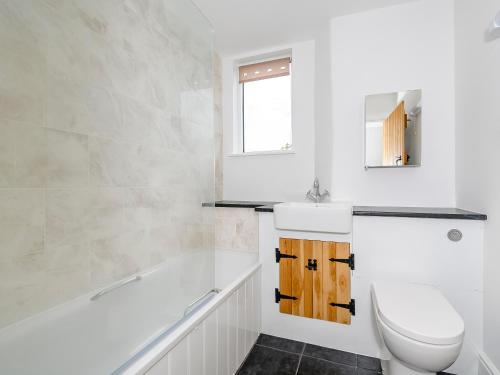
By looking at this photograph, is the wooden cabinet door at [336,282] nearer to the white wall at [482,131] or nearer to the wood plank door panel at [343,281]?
the wood plank door panel at [343,281]

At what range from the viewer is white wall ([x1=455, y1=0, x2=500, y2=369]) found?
128cm

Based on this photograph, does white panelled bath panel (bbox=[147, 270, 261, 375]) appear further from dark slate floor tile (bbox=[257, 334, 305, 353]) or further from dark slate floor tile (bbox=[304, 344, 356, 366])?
dark slate floor tile (bbox=[304, 344, 356, 366])

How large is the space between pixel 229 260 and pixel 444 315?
1443 millimetres

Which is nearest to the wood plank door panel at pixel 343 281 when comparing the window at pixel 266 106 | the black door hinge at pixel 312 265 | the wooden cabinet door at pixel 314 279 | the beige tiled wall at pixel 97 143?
the wooden cabinet door at pixel 314 279

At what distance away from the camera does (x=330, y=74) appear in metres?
2.08

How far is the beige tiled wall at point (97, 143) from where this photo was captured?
1.05 metres

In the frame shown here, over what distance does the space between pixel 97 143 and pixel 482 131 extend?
214cm

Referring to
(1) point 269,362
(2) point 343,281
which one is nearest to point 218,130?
(2) point 343,281

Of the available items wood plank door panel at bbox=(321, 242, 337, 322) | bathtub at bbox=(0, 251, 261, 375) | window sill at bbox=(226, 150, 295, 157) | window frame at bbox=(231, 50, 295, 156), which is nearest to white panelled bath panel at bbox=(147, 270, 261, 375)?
bathtub at bbox=(0, 251, 261, 375)

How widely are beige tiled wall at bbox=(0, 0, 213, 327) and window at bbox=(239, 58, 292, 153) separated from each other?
0.78m

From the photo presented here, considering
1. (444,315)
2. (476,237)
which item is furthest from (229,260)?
(476,237)

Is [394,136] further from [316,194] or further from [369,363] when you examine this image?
[369,363]

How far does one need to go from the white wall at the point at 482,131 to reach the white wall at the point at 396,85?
9cm

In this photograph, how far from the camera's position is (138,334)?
1.28 m
